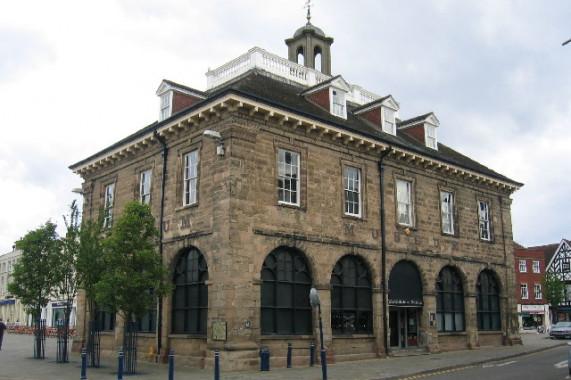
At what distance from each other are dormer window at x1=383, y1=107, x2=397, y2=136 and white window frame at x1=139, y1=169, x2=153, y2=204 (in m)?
11.1

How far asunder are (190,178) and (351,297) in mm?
7791

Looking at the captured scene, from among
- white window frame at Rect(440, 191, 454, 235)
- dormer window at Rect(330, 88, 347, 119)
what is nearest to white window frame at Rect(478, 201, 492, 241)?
white window frame at Rect(440, 191, 454, 235)

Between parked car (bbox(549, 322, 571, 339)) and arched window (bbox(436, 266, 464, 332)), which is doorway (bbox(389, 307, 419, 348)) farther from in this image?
parked car (bbox(549, 322, 571, 339))

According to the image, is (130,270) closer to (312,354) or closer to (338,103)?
(312,354)

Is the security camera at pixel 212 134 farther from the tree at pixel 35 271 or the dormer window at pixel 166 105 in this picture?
the tree at pixel 35 271

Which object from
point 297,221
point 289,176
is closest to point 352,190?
point 289,176

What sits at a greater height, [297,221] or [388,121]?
[388,121]

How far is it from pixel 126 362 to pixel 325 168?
9.99m

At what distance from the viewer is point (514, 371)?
17.8 m

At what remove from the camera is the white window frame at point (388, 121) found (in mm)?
26375

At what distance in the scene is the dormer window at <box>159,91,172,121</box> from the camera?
2314cm

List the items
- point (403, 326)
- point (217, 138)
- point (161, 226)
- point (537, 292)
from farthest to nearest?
point (537, 292) < point (403, 326) < point (161, 226) < point (217, 138)

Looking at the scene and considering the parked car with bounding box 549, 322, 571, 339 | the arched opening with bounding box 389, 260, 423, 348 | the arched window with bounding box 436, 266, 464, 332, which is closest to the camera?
the arched opening with bounding box 389, 260, 423, 348

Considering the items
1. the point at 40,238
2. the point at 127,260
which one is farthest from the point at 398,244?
the point at 40,238
